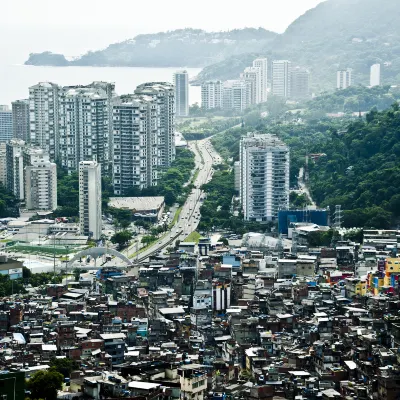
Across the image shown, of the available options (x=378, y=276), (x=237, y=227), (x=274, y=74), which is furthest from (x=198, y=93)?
(x=378, y=276)

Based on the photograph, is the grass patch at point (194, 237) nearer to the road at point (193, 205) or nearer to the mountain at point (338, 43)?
the road at point (193, 205)

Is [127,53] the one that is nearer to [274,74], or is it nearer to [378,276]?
[274,74]

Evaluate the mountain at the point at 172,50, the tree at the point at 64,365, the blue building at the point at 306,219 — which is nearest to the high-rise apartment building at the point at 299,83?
the mountain at the point at 172,50

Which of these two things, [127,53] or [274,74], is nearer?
[274,74]

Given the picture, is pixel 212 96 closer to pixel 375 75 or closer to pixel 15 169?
pixel 375 75

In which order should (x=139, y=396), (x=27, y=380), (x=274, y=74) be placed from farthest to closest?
(x=274, y=74)
(x=27, y=380)
(x=139, y=396)

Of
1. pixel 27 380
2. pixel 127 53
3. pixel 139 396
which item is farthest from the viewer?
pixel 127 53

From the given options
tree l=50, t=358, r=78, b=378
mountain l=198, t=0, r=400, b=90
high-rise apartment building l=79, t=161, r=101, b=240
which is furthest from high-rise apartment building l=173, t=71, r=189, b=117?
tree l=50, t=358, r=78, b=378
